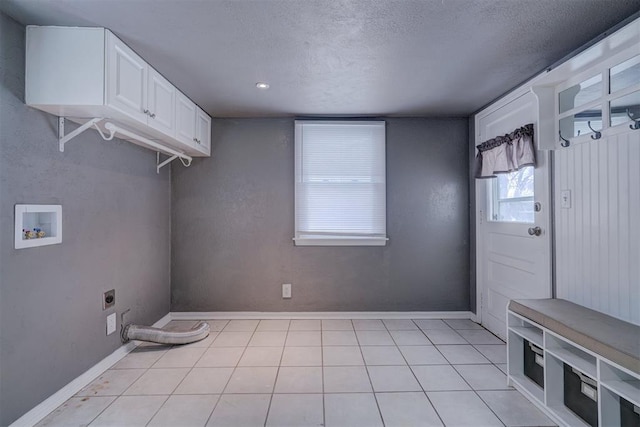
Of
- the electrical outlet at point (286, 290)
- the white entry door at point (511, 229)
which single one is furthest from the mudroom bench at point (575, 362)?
the electrical outlet at point (286, 290)

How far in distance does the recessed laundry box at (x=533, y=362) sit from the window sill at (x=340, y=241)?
1601mm

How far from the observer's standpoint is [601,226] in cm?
182

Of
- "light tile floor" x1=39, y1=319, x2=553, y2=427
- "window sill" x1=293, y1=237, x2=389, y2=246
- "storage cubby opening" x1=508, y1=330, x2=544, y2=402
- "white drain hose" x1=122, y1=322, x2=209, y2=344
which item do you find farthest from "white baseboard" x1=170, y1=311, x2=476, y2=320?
"storage cubby opening" x1=508, y1=330, x2=544, y2=402

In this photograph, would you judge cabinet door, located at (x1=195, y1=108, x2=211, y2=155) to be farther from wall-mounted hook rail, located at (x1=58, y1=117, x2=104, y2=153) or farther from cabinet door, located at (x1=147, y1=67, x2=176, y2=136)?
wall-mounted hook rail, located at (x1=58, y1=117, x2=104, y2=153)

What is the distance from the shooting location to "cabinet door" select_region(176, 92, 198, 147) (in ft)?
8.70

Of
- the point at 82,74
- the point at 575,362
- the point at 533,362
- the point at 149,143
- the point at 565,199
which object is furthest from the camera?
the point at 149,143

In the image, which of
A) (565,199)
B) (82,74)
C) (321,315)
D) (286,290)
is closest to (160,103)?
(82,74)

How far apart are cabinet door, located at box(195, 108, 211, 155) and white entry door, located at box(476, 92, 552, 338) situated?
2.81m

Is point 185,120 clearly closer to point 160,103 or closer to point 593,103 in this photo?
point 160,103

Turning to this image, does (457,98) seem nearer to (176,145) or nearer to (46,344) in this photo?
(176,145)

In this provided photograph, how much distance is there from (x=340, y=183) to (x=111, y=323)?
2.39 m

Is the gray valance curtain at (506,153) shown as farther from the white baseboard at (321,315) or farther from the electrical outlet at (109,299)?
the electrical outlet at (109,299)

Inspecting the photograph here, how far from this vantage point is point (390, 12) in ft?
5.37

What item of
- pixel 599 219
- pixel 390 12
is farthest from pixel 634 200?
pixel 390 12
